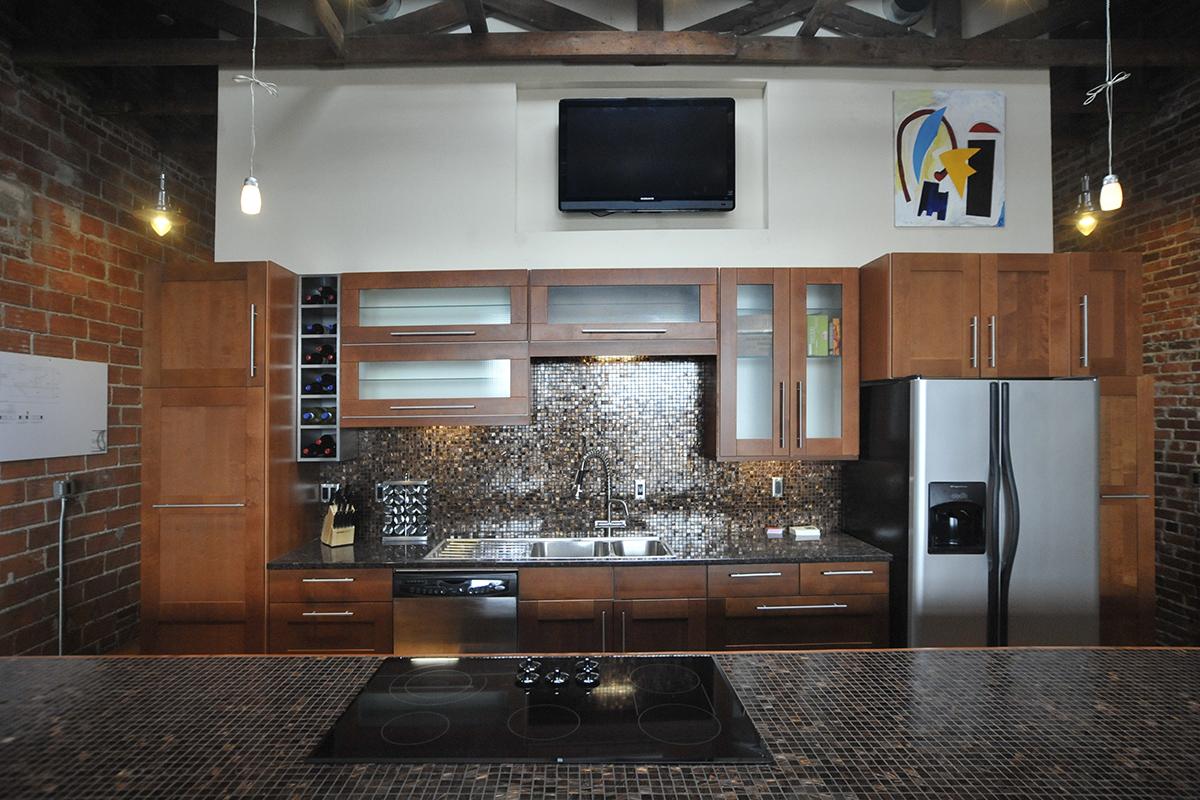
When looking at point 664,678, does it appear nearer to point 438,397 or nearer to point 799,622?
point 799,622

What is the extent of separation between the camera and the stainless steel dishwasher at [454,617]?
2.88 m

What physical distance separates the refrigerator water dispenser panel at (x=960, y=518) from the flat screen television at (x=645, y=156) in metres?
1.77

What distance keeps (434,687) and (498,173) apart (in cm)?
271

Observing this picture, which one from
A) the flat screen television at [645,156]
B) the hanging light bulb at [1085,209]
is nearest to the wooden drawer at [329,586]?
the flat screen television at [645,156]

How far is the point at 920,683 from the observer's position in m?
1.50

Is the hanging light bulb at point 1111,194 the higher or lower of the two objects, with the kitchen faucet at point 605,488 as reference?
higher

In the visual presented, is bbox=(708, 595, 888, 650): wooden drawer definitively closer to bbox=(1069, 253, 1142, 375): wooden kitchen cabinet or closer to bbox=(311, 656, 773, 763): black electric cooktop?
bbox=(311, 656, 773, 763): black electric cooktop

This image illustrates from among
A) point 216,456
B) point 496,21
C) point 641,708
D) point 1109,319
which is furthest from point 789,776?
point 496,21

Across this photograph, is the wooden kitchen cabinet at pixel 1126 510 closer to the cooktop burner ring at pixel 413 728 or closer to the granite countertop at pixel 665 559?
the granite countertop at pixel 665 559

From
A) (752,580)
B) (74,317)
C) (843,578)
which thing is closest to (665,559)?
(752,580)

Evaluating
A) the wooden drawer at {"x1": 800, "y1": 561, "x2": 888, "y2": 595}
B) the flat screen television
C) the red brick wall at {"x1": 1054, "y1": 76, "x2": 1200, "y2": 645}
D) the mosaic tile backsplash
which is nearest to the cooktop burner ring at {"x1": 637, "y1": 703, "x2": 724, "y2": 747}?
the wooden drawer at {"x1": 800, "y1": 561, "x2": 888, "y2": 595}

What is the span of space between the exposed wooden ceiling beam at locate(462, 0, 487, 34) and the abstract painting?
2211 millimetres

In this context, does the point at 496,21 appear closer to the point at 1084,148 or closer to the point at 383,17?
the point at 383,17

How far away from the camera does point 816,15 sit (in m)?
3.02
